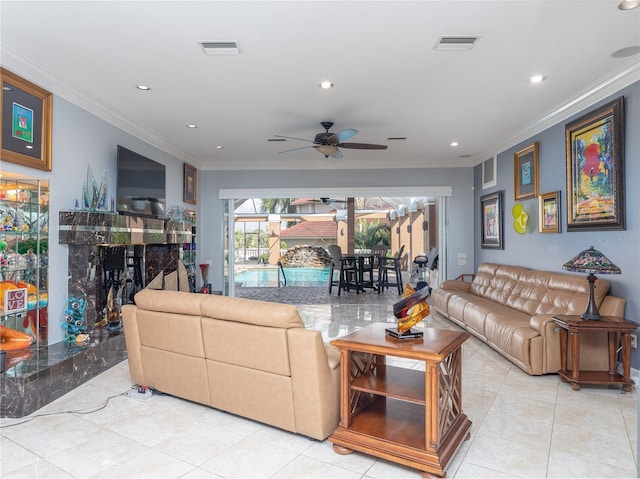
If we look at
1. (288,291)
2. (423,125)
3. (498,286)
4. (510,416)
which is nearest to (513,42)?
(423,125)

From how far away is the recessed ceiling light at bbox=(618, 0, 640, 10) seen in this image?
7.76 feet

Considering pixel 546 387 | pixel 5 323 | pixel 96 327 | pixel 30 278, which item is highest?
pixel 30 278

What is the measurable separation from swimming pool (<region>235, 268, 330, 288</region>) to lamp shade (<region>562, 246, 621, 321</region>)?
7.47 m

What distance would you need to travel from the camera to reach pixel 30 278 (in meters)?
3.32

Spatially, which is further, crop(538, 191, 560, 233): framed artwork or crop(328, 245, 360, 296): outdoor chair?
crop(328, 245, 360, 296): outdoor chair

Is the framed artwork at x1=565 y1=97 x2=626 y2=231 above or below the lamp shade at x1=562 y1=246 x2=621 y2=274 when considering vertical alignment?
above

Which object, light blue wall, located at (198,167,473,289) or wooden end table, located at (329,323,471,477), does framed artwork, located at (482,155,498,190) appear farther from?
wooden end table, located at (329,323,471,477)

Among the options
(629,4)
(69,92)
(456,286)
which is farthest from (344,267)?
(629,4)

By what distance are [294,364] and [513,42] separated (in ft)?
9.09

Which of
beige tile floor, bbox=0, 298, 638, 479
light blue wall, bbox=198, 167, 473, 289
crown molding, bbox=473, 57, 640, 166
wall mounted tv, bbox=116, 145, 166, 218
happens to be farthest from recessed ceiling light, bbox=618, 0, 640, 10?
light blue wall, bbox=198, 167, 473, 289

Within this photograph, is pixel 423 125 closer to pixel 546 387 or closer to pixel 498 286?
pixel 498 286

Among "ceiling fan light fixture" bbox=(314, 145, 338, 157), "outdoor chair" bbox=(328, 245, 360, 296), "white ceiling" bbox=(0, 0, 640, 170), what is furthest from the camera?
"outdoor chair" bbox=(328, 245, 360, 296)

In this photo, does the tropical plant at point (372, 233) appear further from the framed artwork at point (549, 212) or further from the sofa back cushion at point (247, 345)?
the sofa back cushion at point (247, 345)

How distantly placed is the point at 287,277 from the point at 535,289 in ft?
27.1
